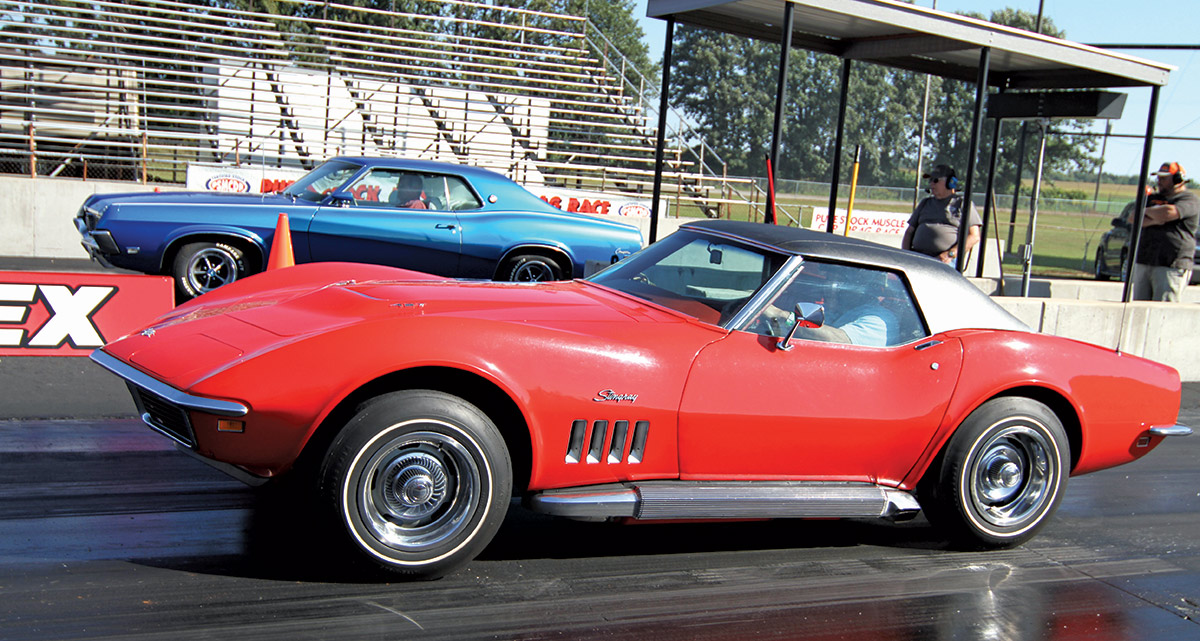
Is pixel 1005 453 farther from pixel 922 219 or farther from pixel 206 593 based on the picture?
pixel 922 219

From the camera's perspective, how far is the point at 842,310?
434cm

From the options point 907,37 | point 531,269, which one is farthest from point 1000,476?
point 531,269

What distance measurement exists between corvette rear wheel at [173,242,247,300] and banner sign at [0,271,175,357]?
2.36 meters

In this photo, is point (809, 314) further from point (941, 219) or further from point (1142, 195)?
point (1142, 195)

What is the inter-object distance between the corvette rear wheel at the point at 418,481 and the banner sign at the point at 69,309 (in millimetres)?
3597

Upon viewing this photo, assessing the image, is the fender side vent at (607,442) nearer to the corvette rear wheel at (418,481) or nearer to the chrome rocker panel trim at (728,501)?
the chrome rocker panel trim at (728,501)

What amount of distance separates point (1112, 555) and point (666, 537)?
2.14 metres

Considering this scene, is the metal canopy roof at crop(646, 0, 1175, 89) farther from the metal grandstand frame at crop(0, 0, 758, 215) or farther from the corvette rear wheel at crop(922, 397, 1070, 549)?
the metal grandstand frame at crop(0, 0, 758, 215)

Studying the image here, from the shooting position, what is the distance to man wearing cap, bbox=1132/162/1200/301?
9414 millimetres

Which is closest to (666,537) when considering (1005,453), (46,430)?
(1005,453)

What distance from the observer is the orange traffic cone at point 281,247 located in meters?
7.94

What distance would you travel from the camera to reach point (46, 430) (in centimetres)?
521

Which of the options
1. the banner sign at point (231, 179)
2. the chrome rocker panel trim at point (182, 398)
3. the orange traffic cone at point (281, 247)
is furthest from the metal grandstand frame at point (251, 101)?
the chrome rocker panel trim at point (182, 398)

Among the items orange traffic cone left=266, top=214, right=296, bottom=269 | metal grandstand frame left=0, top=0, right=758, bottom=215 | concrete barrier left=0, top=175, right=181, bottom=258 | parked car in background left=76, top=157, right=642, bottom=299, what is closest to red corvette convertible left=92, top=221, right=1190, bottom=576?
orange traffic cone left=266, top=214, right=296, bottom=269
